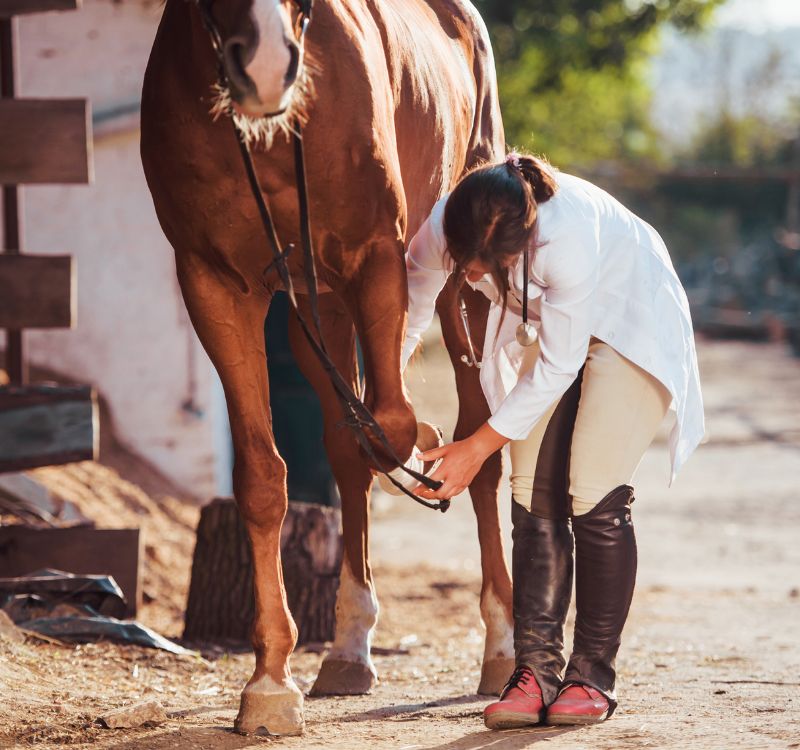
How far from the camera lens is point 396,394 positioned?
358 centimetres

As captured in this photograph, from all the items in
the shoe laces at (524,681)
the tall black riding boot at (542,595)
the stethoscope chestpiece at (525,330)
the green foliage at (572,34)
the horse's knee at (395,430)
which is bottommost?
the shoe laces at (524,681)

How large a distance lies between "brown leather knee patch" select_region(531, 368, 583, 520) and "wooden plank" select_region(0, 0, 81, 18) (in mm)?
3058

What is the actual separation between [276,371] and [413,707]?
4869 millimetres

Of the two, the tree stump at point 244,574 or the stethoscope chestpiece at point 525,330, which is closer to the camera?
the stethoscope chestpiece at point 525,330

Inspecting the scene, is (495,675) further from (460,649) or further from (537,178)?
(537,178)

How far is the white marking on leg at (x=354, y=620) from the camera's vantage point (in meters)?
4.39

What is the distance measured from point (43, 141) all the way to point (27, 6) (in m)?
0.58

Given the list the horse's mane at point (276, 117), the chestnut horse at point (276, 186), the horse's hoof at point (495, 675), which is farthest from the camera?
the horse's hoof at point (495, 675)

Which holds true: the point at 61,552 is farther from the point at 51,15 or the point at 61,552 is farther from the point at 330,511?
the point at 51,15

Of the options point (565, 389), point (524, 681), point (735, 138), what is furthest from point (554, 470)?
point (735, 138)

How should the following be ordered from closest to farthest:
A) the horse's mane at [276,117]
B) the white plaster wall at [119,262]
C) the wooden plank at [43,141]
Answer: the horse's mane at [276,117]
the wooden plank at [43,141]
the white plaster wall at [119,262]

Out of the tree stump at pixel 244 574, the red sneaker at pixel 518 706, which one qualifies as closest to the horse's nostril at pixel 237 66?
the red sneaker at pixel 518 706

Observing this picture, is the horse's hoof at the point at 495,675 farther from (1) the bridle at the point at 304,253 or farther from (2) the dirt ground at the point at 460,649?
(1) the bridle at the point at 304,253

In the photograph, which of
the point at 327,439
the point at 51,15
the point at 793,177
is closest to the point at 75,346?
the point at 51,15
